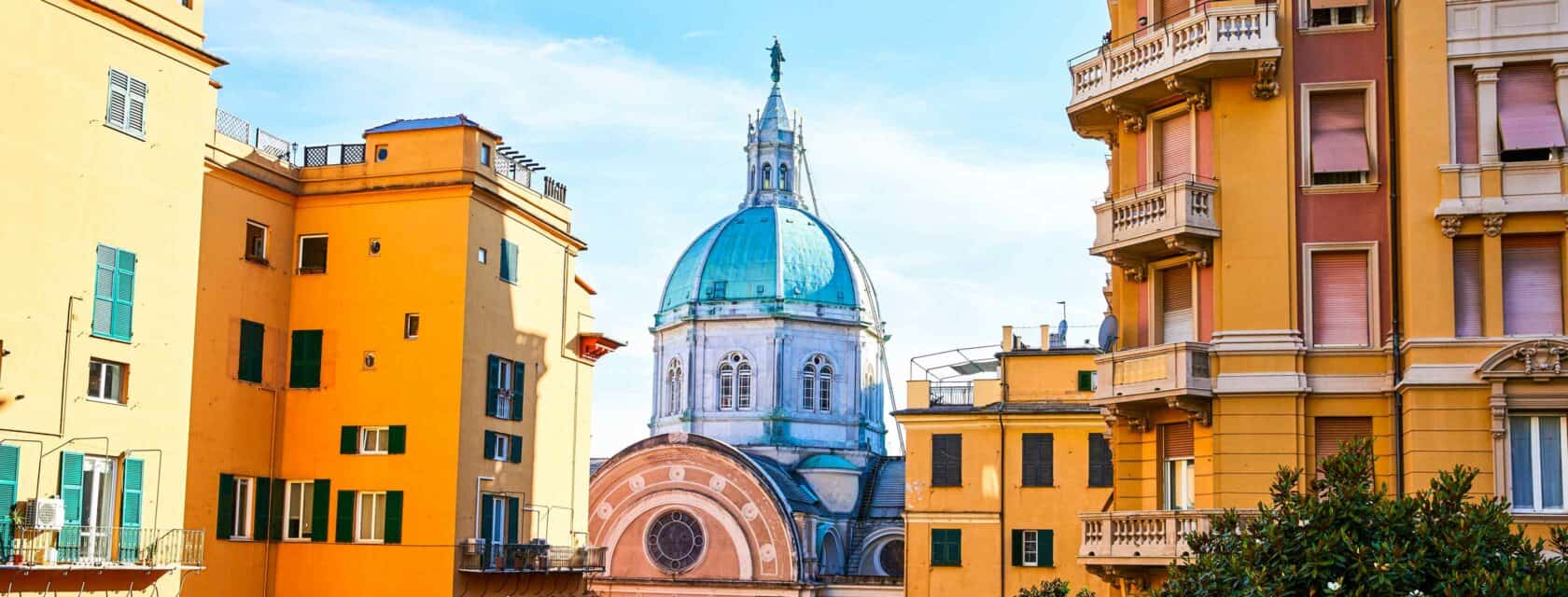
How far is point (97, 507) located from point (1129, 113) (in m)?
19.4

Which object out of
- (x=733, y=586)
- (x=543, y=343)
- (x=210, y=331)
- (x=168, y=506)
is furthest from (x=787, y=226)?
(x=168, y=506)

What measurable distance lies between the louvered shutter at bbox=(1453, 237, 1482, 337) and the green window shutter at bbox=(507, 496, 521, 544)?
24.2 metres

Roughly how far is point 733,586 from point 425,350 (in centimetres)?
5126

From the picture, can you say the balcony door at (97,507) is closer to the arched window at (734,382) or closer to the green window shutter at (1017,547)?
the green window shutter at (1017,547)

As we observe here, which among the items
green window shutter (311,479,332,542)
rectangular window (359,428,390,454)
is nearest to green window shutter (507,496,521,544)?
rectangular window (359,428,390,454)

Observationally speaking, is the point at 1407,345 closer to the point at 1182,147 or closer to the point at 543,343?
the point at 1182,147

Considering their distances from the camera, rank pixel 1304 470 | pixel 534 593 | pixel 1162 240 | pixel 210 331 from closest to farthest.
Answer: pixel 1304 470 < pixel 1162 240 < pixel 210 331 < pixel 534 593

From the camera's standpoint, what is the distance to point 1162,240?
107 ft

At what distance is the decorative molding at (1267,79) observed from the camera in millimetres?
32000

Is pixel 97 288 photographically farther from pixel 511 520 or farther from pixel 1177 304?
pixel 1177 304

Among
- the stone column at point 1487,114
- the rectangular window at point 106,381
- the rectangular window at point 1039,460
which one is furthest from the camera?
the rectangular window at point 1039,460

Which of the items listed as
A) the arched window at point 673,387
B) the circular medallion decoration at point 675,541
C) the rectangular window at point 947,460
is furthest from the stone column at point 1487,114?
the arched window at point 673,387

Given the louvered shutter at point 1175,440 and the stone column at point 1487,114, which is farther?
the louvered shutter at point 1175,440

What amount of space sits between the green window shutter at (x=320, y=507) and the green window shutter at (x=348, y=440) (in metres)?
0.81
